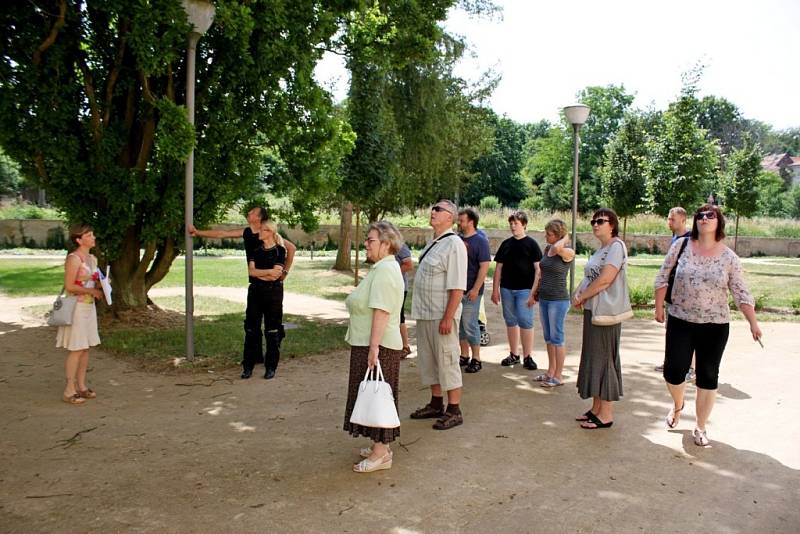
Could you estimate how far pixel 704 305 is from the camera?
514 centimetres

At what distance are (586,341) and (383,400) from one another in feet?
7.14

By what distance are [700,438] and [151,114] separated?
8.73m

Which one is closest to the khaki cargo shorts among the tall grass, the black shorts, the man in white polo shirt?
the man in white polo shirt

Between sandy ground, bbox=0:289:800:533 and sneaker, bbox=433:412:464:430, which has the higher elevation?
sneaker, bbox=433:412:464:430

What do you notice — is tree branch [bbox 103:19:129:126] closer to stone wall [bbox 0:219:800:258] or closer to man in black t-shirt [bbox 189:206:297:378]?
man in black t-shirt [bbox 189:206:297:378]

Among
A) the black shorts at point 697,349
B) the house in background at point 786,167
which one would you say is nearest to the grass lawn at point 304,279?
the black shorts at point 697,349

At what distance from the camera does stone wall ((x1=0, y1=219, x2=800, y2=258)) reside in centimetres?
2814

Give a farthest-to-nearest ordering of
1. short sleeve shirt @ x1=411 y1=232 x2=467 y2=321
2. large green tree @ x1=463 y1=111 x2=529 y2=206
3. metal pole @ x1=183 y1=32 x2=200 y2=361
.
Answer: large green tree @ x1=463 y1=111 x2=529 y2=206
metal pole @ x1=183 y1=32 x2=200 y2=361
short sleeve shirt @ x1=411 y1=232 x2=467 y2=321

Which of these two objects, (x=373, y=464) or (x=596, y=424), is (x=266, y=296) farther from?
(x=596, y=424)

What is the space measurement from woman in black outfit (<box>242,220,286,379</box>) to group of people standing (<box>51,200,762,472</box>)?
3cm

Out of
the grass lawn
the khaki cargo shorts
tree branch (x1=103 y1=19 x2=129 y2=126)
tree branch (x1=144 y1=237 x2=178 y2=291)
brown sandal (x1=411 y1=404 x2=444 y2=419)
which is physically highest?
tree branch (x1=103 y1=19 x2=129 y2=126)

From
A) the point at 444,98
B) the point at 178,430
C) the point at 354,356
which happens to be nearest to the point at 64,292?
the point at 178,430

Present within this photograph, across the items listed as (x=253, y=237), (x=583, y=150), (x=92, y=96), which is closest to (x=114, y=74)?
(x=92, y=96)

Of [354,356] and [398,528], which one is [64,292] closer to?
[354,356]
